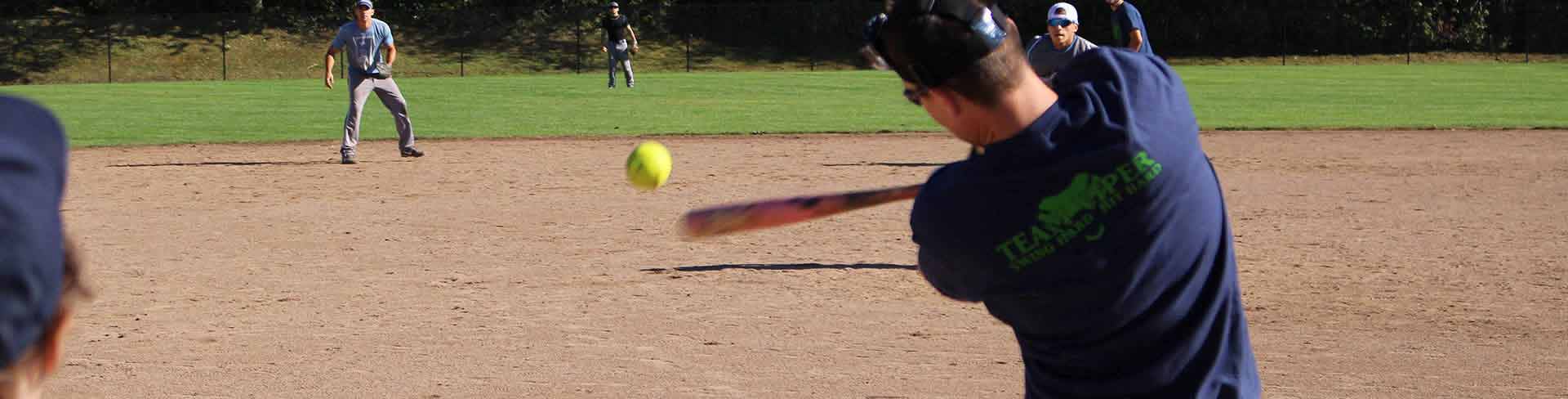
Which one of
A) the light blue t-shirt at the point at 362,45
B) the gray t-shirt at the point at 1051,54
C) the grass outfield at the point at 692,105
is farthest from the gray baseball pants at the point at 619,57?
the gray t-shirt at the point at 1051,54

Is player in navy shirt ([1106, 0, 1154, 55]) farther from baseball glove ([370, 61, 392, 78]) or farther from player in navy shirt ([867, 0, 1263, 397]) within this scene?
player in navy shirt ([867, 0, 1263, 397])

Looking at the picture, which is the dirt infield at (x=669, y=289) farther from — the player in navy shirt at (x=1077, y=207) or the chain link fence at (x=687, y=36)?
the chain link fence at (x=687, y=36)

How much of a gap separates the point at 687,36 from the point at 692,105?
27553 millimetres

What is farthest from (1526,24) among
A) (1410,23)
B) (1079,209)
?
(1079,209)

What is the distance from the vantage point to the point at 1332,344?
7.14m

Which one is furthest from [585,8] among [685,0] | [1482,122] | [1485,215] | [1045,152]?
[1045,152]

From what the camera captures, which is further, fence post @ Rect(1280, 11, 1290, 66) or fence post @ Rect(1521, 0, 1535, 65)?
fence post @ Rect(1521, 0, 1535, 65)

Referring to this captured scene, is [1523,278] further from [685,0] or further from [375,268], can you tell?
[685,0]

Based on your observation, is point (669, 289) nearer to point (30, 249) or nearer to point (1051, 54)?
point (1051, 54)

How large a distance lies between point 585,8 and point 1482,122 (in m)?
37.6

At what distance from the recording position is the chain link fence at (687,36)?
47406mm

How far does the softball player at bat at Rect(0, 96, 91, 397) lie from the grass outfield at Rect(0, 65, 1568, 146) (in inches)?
727

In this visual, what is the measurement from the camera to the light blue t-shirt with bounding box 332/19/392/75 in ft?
51.2

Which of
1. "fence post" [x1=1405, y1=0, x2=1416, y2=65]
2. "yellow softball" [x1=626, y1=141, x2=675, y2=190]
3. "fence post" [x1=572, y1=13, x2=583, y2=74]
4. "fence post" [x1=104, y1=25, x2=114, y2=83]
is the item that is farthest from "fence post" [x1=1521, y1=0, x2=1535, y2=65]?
"yellow softball" [x1=626, y1=141, x2=675, y2=190]
